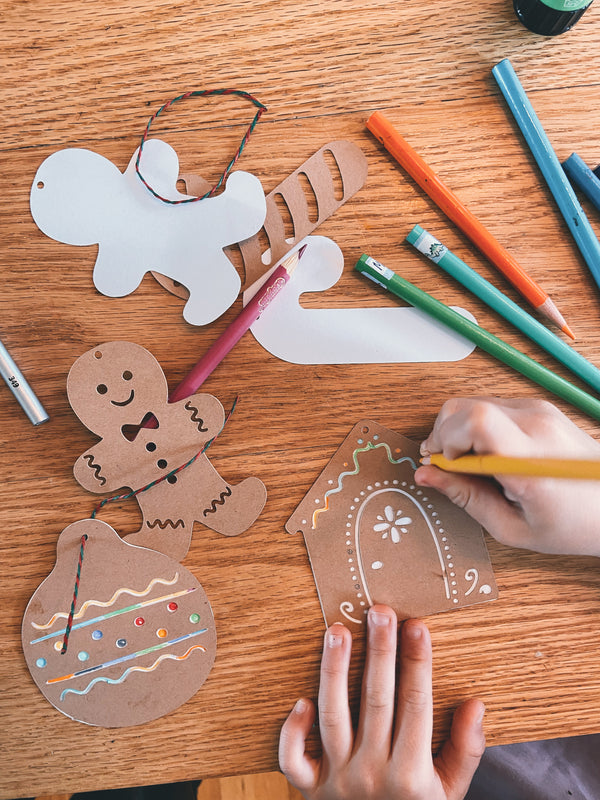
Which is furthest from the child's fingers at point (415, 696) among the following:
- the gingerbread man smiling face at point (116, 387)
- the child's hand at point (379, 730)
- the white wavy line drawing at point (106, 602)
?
the gingerbread man smiling face at point (116, 387)

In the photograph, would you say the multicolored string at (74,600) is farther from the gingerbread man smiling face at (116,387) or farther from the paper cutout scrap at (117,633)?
the gingerbread man smiling face at (116,387)

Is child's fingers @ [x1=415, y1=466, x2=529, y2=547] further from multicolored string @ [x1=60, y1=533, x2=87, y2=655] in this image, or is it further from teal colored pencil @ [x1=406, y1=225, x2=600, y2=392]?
multicolored string @ [x1=60, y1=533, x2=87, y2=655]

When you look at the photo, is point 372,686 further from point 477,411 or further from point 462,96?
point 462,96

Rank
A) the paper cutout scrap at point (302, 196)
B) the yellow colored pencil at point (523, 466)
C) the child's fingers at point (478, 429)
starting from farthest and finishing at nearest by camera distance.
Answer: the paper cutout scrap at point (302, 196) → the child's fingers at point (478, 429) → the yellow colored pencil at point (523, 466)

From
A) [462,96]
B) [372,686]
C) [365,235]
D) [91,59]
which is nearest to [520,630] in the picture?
[372,686]

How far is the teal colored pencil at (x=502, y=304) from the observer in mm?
626

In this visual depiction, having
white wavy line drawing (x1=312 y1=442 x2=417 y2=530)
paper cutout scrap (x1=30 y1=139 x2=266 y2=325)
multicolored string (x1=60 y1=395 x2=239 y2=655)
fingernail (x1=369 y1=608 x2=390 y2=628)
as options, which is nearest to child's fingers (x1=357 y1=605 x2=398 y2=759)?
fingernail (x1=369 y1=608 x2=390 y2=628)

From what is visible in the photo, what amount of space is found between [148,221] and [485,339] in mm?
379

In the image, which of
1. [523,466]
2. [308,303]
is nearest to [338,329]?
[308,303]

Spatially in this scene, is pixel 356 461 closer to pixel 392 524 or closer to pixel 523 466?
pixel 392 524

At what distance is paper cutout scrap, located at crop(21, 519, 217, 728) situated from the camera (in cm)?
58

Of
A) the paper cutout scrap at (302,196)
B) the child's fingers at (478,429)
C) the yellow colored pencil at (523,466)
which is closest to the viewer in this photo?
the yellow colored pencil at (523,466)

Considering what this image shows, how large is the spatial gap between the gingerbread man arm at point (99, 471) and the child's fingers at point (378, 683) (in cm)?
29

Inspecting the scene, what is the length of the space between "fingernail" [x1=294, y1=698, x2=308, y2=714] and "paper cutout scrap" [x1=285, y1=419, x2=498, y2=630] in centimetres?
9
